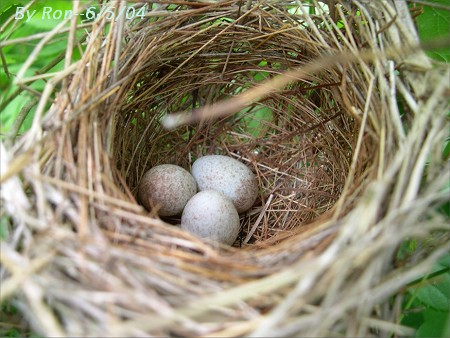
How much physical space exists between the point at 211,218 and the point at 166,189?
185mm

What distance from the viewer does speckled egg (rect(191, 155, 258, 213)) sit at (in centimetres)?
165

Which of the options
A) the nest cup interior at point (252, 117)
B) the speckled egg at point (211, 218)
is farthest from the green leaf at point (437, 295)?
the speckled egg at point (211, 218)

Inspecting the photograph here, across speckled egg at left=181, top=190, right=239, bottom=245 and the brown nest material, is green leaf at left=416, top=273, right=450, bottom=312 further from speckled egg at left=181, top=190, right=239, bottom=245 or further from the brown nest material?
speckled egg at left=181, top=190, right=239, bottom=245

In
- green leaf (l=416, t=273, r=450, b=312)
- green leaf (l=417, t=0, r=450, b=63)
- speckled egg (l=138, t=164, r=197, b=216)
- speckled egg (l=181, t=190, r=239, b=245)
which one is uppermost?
green leaf (l=417, t=0, r=450, b=63)

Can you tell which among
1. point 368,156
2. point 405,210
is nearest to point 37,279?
point 405,210

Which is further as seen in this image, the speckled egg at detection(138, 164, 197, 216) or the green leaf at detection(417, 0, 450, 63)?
the speckled egg at detection(138, 164, 197, 216)

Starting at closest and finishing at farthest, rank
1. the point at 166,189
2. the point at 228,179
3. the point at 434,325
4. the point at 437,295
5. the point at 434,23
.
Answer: the point at 434,325, the point at 437,295, the point at 434,23, the point at 166,189, the point at 228,179

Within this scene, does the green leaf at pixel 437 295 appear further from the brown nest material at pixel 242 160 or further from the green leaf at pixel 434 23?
the green leaf at pixel 434 23

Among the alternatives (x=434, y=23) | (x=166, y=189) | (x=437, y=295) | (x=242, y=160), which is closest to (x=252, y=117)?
(x=242, y=160)

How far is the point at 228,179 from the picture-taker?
1.66 metres

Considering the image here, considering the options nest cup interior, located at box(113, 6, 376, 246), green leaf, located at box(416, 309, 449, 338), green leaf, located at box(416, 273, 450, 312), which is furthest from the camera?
nest cup interior, located at box(113, 6, 376, 246)

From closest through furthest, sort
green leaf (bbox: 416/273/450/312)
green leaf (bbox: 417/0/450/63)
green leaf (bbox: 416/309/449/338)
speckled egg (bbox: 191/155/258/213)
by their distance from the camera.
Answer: green leaf (bbox: 416/309/449/338) → green leaf (bbox: 416/273/450/312) → green leaf (bbox: 417/0/450/63) → speckled egg (bbox: 191/155/258/213)

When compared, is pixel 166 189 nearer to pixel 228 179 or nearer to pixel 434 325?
pixel 228 179

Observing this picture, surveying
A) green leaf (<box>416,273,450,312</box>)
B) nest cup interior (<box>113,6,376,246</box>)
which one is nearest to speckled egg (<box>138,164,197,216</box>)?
nest cup interior (<box>113,6,376,246</box>)
